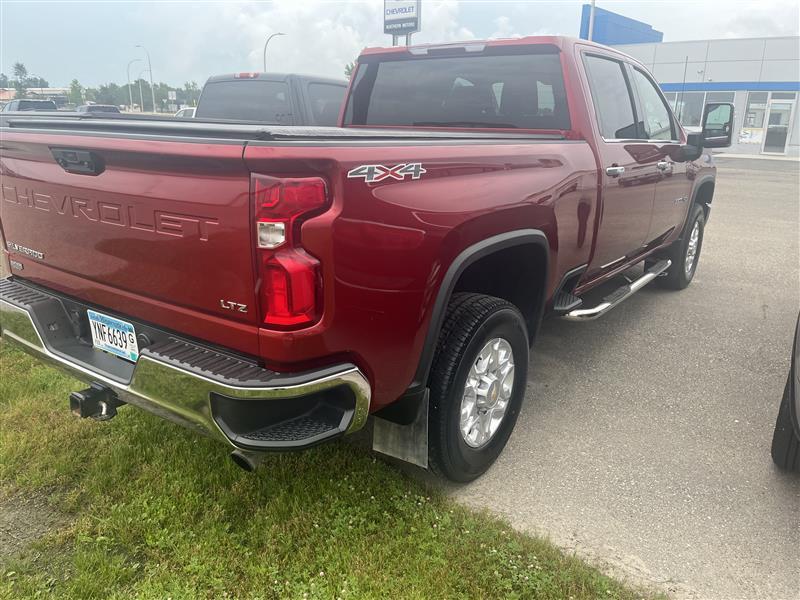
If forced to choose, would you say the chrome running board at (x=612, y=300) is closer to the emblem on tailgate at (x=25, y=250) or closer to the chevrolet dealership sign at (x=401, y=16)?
the emblem on tailgate at (x=25, y=250)

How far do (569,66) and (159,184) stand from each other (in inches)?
94.0

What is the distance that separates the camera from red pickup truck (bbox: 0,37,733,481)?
1898mm

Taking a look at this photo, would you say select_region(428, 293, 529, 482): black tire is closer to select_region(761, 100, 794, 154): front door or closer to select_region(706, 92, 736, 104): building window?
select_region(706, 92, 736, 104): building window

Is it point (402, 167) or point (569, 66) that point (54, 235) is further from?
point (569, 66)

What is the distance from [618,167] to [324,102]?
15.0 feet

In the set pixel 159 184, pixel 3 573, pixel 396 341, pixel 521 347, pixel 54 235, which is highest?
pixel 159 184

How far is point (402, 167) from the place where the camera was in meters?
2.10

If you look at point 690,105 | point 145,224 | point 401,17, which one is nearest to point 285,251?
point 145,224

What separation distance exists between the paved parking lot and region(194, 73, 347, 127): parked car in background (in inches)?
154

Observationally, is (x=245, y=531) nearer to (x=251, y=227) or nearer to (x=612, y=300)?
(x=251, y=227)

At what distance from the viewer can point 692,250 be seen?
6.07 m

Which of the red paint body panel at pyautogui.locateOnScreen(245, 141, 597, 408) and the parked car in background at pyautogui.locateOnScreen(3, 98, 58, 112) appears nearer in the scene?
the red paint body panel at pyautogui.locateOnScreen(245, 141, 597, 408)

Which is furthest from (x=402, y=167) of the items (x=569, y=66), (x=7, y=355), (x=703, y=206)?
(x=703, y=206)

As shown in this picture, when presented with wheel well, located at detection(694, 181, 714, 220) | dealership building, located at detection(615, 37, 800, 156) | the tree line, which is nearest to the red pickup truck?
wheel well, located at detection(694, 181, 714, 220)
